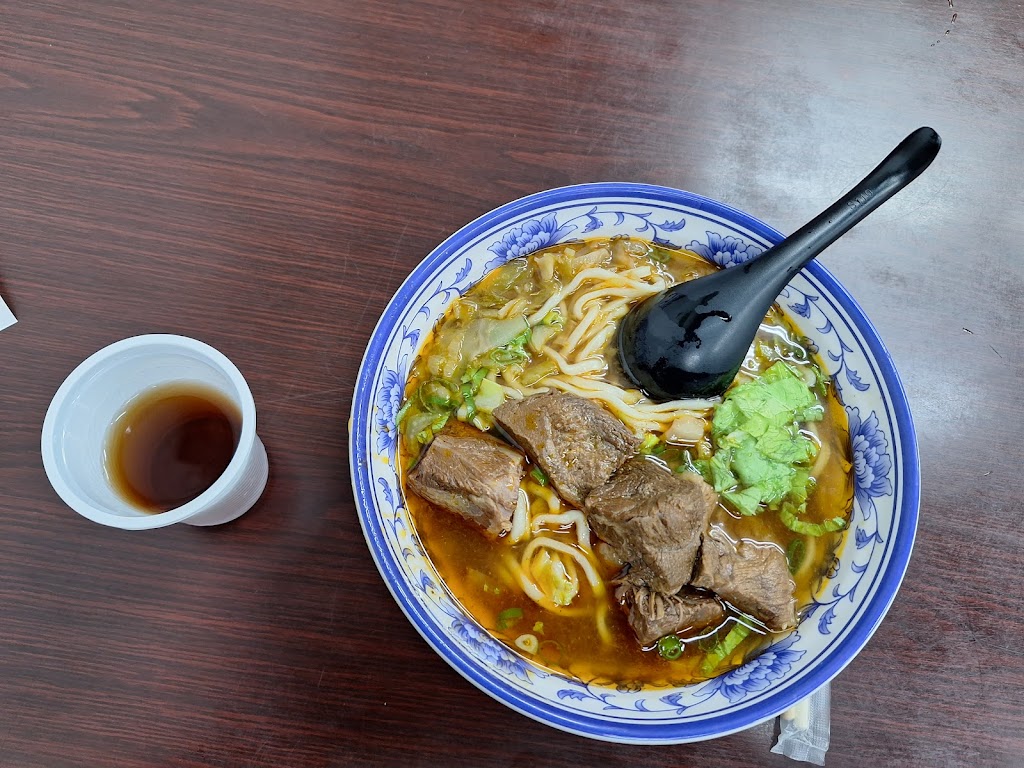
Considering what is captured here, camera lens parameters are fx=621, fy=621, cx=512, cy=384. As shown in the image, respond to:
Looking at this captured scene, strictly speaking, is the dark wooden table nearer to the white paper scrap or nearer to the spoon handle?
the white paper scrap

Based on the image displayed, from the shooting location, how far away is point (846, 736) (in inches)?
66.3

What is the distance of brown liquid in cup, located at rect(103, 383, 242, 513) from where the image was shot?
1.57 m

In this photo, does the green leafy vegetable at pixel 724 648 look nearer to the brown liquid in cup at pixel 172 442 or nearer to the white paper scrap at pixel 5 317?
the brown liquid in cup at pixel 172 442

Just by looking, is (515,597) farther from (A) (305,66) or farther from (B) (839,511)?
(A) (305,66)

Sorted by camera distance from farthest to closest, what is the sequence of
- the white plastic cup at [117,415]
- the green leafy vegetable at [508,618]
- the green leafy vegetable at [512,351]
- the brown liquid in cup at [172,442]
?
the green leafy vegetable at [512,351] → the green leafy vegetable at [508,618] → the brown liquid in cup at [172,442] → the white plastic cup at [117,415]

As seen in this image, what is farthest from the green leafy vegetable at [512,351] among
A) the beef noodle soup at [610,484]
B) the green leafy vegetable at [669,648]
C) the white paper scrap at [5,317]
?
the white paper scrap at [5,317]

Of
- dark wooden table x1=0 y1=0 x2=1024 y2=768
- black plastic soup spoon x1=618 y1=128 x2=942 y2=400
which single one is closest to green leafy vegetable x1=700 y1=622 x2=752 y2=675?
dark wooden table x1=0 y1=0 x2=1024 y2=768

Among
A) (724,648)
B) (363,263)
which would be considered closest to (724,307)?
(724,648)

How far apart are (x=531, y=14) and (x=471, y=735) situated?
221 centimetres

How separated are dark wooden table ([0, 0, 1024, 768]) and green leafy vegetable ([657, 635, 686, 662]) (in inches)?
9.9

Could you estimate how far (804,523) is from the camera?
67.7 inches

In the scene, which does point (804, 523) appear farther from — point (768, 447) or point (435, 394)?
point (435, 394)

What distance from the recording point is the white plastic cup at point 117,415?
4.34 ft

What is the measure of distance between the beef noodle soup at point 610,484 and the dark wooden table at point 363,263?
0.24m
